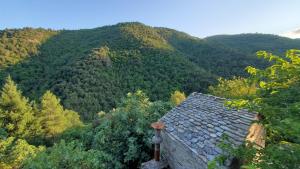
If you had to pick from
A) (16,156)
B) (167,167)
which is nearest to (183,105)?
(167,167)

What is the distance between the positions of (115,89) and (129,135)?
1625 inches

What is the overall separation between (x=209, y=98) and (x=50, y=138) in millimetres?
22042

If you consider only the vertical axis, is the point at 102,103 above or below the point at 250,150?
below

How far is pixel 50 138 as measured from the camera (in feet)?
89.3

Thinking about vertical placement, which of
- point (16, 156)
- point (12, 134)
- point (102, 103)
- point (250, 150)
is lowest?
point (102, 103)

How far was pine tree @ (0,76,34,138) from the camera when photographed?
2297 centimetres

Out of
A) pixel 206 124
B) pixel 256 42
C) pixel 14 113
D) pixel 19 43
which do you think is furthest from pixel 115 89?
pixel 256 42

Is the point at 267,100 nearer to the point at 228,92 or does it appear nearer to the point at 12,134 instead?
the point at 12,134

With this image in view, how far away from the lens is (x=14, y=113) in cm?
2314

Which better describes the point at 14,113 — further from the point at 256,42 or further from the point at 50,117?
the point at 256,42

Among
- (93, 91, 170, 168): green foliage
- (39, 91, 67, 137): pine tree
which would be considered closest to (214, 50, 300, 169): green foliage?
(93, 91, 170, 168): green foliage

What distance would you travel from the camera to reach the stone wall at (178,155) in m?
8.87

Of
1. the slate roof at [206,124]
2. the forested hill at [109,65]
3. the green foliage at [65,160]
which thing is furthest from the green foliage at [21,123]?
the forested hill at [109,65]

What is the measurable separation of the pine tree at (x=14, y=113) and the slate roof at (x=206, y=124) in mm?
18020
